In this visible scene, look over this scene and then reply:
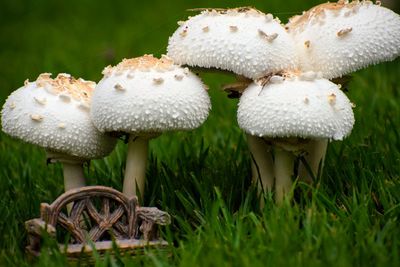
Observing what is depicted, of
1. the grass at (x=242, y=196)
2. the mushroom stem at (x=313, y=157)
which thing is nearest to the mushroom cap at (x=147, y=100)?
the grass at (x=242, y=196)

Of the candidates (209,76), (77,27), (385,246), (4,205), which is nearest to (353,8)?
(385,246)

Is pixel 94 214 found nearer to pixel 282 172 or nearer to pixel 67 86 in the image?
pixel 67 86

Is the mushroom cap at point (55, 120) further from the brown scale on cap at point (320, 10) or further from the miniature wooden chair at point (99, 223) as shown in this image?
the brown scale on cap at point (320, 10)

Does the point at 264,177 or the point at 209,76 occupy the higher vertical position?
the point at 209,76

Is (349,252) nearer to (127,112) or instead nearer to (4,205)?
(127,112)

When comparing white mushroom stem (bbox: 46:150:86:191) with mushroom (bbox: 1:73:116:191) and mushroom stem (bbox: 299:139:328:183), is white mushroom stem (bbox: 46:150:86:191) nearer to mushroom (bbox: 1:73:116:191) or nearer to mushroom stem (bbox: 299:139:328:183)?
mushroom (bbox: 1:73:116:191)

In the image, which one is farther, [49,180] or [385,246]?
[49,180]

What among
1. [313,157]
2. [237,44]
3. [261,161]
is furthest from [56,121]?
[313,157]
